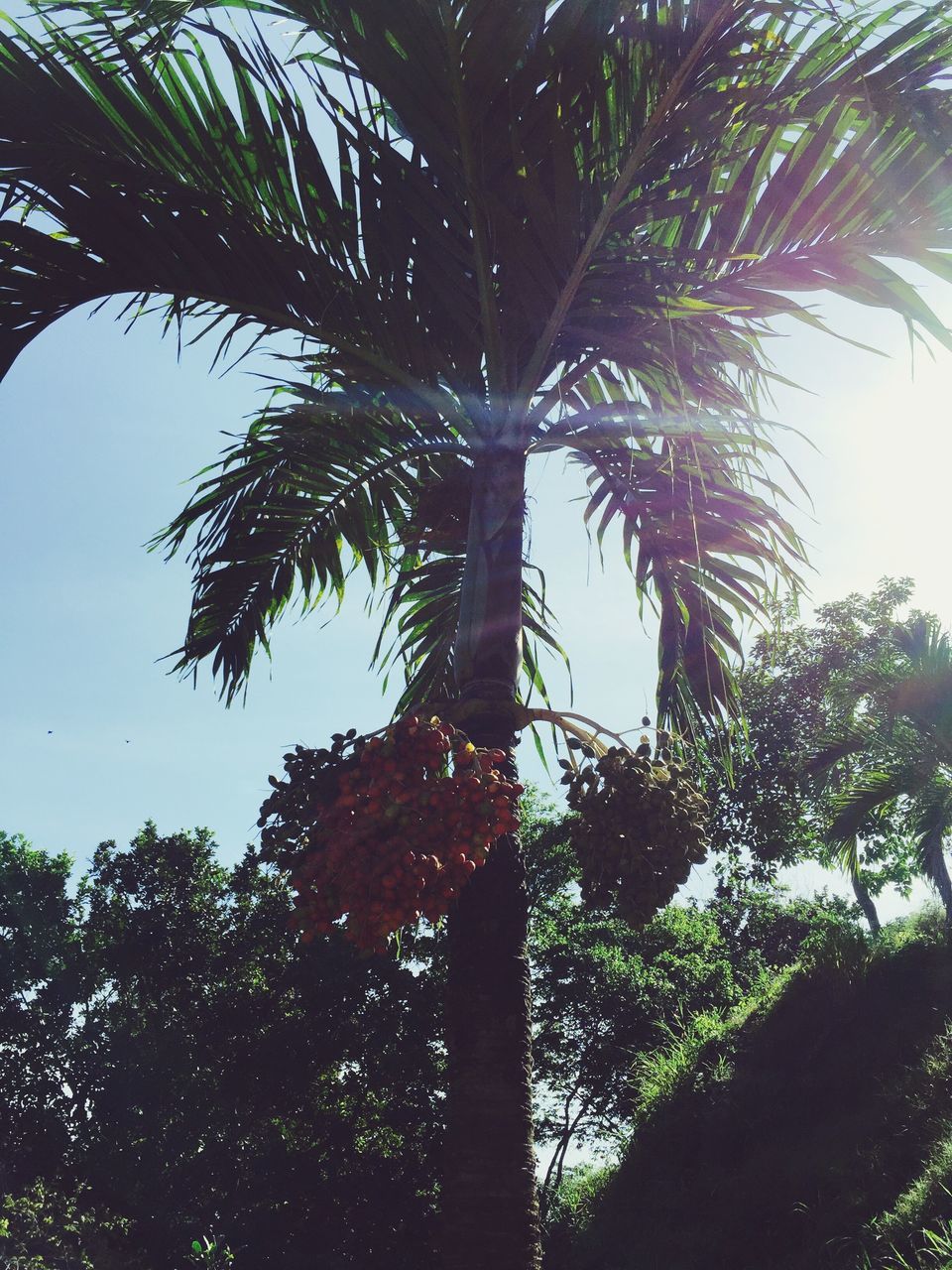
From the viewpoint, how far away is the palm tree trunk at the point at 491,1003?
2.37m

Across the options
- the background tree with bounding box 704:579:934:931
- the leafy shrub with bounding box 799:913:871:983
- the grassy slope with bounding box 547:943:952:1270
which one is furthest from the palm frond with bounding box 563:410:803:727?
the background tree with bounding box 704:579:934:931

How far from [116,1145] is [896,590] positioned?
852 inches

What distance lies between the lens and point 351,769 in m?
2.59

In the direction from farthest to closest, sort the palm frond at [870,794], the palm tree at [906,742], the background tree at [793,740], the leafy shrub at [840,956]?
the background tree at [793,740], the leafy shrub at [840,956], the palm frond at [870,794], the palm tree at [906,742]

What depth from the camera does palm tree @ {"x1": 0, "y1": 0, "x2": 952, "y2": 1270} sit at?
2.76 metres

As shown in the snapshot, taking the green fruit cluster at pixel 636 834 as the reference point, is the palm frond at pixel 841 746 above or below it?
above

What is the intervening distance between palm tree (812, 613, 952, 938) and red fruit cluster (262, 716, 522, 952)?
10436 millimetres

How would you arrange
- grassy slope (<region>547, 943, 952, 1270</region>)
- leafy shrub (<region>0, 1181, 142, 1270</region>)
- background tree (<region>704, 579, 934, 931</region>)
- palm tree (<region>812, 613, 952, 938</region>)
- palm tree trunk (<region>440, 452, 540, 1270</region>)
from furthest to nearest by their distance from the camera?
background tree (<region>704, 579, 934, 931</region>) → leafy shrub (<region>0, 1181, 142, 1270</region>) → palm tree (<region>812, 613, 952, 938</region>) → grassy slope (<region>547, 943, 952, 1270</region>) → palm tree trunk (<region>440, 452, 540, 1270</region>)

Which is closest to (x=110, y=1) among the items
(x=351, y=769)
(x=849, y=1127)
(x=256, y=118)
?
(x=256, y=118)

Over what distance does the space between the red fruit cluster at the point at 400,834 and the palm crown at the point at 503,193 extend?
680mm

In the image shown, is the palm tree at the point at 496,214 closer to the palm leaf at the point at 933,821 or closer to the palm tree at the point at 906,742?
the palm tree at the point at 906,742

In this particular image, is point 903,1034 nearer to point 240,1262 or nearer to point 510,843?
point 510,843

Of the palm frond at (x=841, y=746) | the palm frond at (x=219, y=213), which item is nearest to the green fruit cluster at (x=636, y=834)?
the palm frond at (x=219, y=213)

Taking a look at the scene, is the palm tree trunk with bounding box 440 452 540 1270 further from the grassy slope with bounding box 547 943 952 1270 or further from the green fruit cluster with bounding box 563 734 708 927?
the grassy slope with bounding box 547 943 952 1270
